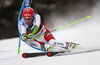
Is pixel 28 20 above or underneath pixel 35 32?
above

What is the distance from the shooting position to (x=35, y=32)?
5168 mm

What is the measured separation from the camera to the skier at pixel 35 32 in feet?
16.5

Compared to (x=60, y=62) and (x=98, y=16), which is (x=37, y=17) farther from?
(x=98, y=16)

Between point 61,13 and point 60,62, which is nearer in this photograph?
point 60,62

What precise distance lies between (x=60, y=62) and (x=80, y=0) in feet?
36.1

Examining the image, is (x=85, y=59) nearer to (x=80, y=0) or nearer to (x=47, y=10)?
(x=47, y=10)

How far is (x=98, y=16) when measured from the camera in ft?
41.9

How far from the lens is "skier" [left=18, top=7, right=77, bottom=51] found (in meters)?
5.04

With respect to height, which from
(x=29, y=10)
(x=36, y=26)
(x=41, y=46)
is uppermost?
(x=29, y=10)

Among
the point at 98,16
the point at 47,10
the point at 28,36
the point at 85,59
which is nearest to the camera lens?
the point at 85,59

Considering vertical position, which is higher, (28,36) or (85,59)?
(28,36)

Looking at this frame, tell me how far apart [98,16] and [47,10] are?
322 cm

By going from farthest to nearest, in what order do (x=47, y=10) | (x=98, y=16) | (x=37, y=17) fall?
1. (x=47, y=10)
2. (x=98, y=16)
3. (x=37, y=17)

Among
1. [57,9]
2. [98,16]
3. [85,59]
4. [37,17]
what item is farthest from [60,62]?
[57,9]
